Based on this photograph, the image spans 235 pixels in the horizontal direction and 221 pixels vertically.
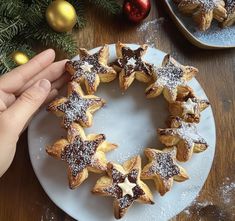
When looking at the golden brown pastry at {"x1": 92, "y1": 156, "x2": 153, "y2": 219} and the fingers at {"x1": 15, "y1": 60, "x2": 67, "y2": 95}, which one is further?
the fingers at {"x1": 15, "y1": 60, "x2": 67, "y2": 95}

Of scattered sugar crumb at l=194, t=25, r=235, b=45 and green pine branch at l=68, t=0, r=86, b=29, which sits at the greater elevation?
green pine branch at l=68, t=0, r=86, b=29

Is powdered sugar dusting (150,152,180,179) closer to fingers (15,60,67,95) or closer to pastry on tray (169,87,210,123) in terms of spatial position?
pastry on tray (169,87,210,123)

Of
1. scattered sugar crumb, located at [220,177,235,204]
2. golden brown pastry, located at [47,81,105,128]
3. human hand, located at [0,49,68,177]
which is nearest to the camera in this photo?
human hand, located at [0,49,68,177]

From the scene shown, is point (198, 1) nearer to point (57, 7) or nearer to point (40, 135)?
point (57, 7)

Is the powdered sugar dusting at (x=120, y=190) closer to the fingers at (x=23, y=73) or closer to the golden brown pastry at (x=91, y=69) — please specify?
the golden brown pastry at (x=91, y=69)

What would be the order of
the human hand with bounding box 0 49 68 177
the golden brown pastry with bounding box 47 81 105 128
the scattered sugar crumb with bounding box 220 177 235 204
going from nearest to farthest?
the human hand with bounding box 0 49 68 177
the golden brown pastry with bounding box 47 81 105 128
the scattered sugar crumb with bounding box 220 177 235 204

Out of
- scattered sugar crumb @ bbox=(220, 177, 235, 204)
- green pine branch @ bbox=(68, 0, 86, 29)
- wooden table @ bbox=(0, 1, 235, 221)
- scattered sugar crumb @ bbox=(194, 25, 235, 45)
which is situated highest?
green pine branch @ bbox=(68, 0, 86, 29)

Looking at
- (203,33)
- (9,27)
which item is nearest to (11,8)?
(9,27)

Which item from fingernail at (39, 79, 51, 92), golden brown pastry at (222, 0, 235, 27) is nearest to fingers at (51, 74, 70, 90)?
fingernail at (39, 79, 51, 92)
